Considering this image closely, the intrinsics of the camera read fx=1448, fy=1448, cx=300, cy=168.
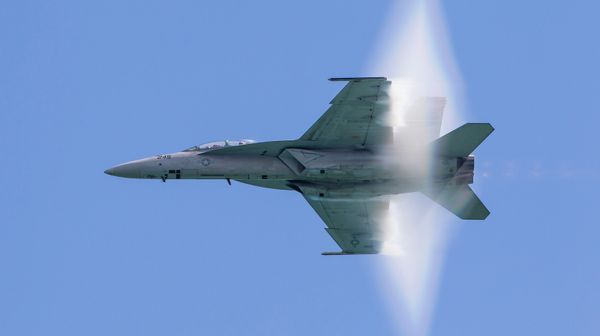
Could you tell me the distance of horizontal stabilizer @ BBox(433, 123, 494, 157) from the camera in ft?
142

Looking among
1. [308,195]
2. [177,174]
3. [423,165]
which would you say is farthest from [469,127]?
A: [177,174]

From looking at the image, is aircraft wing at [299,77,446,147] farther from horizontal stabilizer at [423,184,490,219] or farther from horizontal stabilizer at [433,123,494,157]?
horizontal stabilizer at [423,184,490,219]

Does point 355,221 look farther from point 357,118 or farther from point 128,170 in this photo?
point 128,170

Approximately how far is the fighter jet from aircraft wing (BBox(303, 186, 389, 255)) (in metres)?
1.58

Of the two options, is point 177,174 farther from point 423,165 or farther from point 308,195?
point 423,165

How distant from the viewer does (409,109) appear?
1737 inches

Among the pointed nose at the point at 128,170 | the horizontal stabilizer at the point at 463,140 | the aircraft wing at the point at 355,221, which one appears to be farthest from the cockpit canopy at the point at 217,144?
the horizontal stabilizer at the point at 463,140

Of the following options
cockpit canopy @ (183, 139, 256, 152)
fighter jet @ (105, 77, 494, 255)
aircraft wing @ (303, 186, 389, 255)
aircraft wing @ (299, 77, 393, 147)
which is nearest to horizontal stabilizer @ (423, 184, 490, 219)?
fighter jet @ (105, 77, 494, 255)

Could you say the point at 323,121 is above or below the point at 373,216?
above

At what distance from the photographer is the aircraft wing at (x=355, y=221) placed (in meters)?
48.1

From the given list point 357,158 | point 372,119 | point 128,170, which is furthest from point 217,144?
point 372,119

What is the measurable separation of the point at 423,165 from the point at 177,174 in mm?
7737

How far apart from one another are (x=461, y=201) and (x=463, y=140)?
3250mm

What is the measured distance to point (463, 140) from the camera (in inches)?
1721
